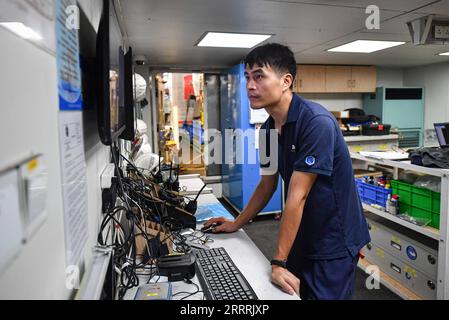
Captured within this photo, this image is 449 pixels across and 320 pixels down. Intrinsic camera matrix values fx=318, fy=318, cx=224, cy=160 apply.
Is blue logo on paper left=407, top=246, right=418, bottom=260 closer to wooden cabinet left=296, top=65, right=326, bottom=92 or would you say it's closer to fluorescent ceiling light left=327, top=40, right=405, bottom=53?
fluorescent ceiling light left=327, top=40, right=405, bottom=53

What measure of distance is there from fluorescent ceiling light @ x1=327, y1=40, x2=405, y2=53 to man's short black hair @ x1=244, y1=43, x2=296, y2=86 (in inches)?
95.5

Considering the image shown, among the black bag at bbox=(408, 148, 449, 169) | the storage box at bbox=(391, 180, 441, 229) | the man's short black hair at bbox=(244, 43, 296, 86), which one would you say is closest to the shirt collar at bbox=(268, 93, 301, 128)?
the man's short black hair at bbox=(244, 43, 296, 86)

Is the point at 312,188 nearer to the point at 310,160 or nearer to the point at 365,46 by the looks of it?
the point at 310,160

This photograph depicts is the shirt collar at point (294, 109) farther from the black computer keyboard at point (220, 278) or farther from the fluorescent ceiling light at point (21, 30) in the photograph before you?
the fluorescent ceiling light at point (21, 30)

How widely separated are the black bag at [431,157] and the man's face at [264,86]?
1432 millimetres

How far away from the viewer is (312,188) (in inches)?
53.0

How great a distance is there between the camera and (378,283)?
268 centimetres

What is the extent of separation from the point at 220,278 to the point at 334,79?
15.0ft

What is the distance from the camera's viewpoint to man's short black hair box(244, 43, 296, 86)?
1381 mm

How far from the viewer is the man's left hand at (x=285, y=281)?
43.2 inches

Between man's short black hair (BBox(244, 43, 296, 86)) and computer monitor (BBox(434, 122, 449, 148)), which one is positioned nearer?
man's short black hair (BBox(244, 43, 296, 86))

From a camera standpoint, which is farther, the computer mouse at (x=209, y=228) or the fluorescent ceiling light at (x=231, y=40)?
the fluorescent ceiling light at (x=231, y=40)

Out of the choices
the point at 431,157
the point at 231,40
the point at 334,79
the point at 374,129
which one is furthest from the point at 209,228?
the point at 334,79

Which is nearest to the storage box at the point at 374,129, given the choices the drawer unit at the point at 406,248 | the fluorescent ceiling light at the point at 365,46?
the fluorescent ceiling light at the point at 365,46
